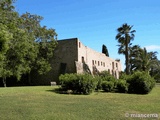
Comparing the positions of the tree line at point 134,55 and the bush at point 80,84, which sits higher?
the tree line at point 134,55

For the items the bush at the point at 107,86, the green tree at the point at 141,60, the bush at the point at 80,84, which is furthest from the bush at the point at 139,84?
the green tree at the point at 141,60

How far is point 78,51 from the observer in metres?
31.0

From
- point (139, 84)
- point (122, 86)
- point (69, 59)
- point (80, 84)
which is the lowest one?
point (122, 86)

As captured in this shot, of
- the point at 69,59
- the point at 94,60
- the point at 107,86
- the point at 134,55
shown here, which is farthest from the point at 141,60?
the point at 107,86

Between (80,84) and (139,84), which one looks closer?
(80,84)

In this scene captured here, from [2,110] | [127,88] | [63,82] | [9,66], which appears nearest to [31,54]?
[9,66]

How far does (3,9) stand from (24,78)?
1999 centimetres

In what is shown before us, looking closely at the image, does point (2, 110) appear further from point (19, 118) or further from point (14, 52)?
point (14, 52)

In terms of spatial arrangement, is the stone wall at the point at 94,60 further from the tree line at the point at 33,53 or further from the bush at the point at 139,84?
the bush at the point at 139,84

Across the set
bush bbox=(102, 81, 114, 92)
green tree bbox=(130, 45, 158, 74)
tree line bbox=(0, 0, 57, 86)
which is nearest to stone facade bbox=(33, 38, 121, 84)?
tree line bbox=(0, 0, 57, 86)

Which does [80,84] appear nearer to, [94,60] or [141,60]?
[94,60]

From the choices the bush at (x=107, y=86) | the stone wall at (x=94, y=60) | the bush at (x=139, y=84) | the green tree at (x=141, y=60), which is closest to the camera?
the bush at (x=107, y=86)

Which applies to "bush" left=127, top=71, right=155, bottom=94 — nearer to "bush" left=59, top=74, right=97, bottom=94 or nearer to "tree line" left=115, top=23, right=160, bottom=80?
"bush" left=59, top=74, right=97, bottom=94

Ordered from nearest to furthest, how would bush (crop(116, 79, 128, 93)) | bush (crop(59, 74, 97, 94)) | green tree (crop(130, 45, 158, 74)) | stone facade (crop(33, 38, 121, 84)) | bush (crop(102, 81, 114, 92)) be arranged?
1. bush (crop(59, 74, 97, 94))
2. bush (crop(102, 81, 114, 92))
3. bush (crop(116, 79, 128, 93))
4. stone facade (crop(33, 38, 121, 84))
5. green tree (crop(130, 45, 158, 74))
